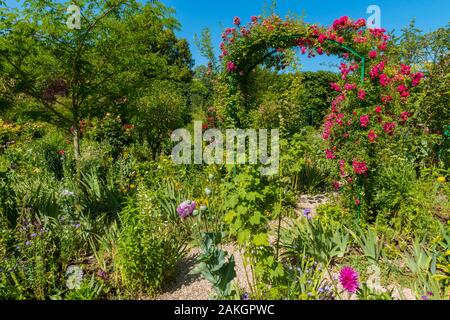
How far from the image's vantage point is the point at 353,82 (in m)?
3.96

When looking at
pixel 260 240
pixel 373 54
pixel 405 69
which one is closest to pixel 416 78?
pixel 405 69

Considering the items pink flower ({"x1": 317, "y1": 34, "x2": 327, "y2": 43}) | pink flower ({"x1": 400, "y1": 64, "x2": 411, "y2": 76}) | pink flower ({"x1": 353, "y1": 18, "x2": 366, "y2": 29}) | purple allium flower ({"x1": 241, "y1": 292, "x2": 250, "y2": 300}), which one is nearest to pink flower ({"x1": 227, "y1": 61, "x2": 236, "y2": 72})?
pink flower ({"x1": 317, "y1": 34, "x2": 327, "y2": 43})

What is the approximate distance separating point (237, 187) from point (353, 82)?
8.07ft

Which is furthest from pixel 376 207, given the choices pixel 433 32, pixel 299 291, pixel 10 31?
pixel 10 31

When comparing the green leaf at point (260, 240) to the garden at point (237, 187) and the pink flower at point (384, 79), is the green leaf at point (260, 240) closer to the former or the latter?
the garden at point (237, 187)

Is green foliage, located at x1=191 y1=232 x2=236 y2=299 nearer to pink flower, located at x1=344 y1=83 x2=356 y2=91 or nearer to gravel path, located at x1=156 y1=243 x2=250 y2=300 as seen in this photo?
gravel path, located at x1=156 y1=243 x2=250 y2=300

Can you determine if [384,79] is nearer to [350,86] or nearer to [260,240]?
[350,86]

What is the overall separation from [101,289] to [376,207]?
3295mm

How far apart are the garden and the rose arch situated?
0.07 ft

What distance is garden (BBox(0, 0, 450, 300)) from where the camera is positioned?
2604 millimetres

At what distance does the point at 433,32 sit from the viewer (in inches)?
221

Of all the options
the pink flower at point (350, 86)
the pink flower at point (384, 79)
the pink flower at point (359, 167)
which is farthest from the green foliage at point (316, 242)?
the pink flower at point (384, 79)

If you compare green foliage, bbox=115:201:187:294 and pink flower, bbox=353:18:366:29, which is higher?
pink flower, bbox=353:18:366:29
